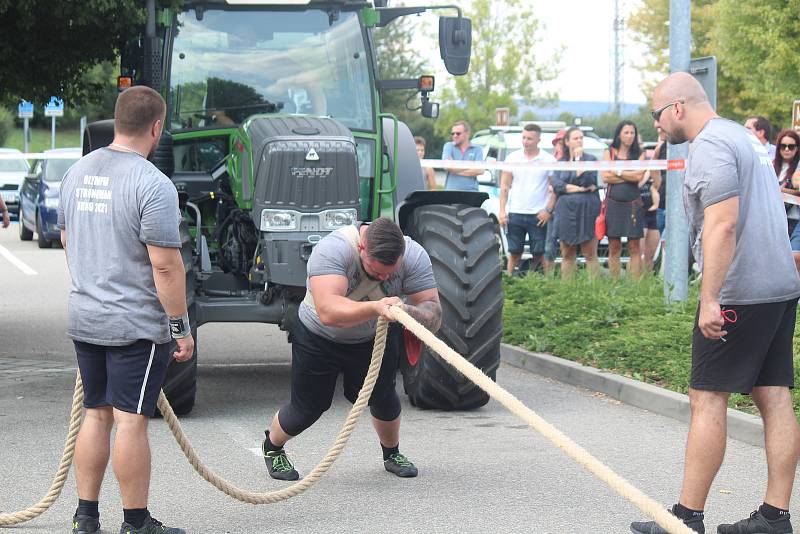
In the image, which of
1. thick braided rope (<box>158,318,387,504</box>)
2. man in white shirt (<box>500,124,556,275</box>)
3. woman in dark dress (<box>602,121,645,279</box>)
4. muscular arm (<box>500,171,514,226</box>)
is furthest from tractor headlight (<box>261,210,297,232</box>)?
muscular arm (<box>500,171,514,226</box>)

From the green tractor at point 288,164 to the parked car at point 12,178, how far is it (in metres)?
23.1

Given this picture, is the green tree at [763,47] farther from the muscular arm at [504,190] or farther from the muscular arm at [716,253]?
the muscular arm at [716,253]

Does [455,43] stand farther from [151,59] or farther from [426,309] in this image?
[426,309]

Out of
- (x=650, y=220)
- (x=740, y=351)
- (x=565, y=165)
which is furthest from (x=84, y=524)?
(x=650, y=220)

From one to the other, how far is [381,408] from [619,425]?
2.14m

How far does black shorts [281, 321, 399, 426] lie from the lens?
661 cm

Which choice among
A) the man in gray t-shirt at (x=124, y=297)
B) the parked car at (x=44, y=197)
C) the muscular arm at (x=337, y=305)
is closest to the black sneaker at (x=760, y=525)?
the muscular arm at (x=337, y=305)

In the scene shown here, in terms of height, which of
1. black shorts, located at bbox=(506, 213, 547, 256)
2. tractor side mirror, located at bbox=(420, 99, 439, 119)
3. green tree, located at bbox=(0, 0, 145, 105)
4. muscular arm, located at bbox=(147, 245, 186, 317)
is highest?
green tree, located at bbox=(0, 0, 145, 105)

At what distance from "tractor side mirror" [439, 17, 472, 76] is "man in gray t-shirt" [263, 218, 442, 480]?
2936 mm

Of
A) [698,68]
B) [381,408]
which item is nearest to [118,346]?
[381,408]

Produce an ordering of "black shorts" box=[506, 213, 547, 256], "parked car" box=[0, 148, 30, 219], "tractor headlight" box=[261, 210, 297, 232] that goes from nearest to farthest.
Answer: "tractor headlight" box=[261, 210, 297, 232], "black shorts" box=[506, 213, 547, 256], "parked car" box=[0, 148, 30, 219]

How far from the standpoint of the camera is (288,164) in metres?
8.48

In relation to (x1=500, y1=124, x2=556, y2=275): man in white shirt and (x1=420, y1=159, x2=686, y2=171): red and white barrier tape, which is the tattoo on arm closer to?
(x1=420, y1=159, x2=686, y2=171): red and white barrier tape

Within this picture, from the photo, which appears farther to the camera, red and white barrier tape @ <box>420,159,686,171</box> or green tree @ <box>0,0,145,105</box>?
red and white barrier tape @ <box>420,159,686,171</box>
